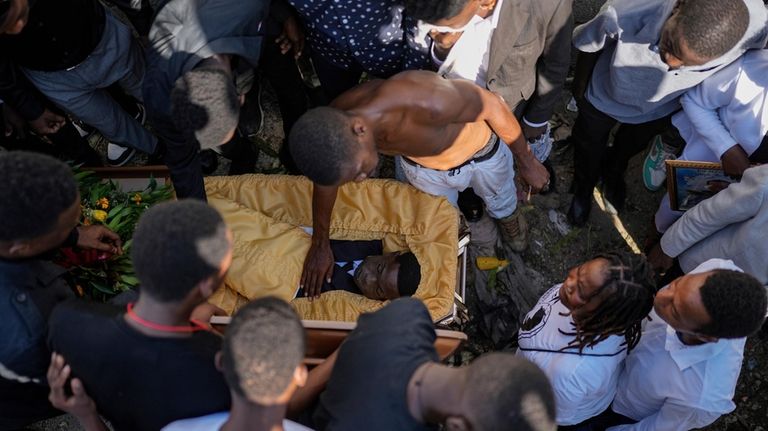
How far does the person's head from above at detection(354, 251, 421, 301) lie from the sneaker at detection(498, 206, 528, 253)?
0.86m

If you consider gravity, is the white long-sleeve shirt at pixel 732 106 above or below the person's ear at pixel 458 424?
above

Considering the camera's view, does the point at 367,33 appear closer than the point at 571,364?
No

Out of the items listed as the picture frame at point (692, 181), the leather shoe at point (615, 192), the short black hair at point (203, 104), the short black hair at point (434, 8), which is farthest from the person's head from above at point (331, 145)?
the leather shoe at point (615, 192)

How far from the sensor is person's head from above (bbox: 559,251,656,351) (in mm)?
2482

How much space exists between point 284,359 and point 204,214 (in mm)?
622

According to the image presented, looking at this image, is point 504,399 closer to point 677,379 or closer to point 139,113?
point 677,379

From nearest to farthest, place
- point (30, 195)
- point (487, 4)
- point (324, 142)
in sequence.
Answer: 1. point (30, 195)
2. point (324, 142)
3. point (487, 4)

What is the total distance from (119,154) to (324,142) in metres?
2.24

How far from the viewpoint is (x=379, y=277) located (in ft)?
11.0

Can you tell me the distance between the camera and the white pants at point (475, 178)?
3361 mm

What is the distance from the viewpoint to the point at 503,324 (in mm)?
3789

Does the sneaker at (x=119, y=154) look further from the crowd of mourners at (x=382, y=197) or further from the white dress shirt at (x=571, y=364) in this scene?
the white dress shirt at (x=571, y=364)

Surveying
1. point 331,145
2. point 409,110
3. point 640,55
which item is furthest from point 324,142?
point 640,55

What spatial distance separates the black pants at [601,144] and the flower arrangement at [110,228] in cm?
258
